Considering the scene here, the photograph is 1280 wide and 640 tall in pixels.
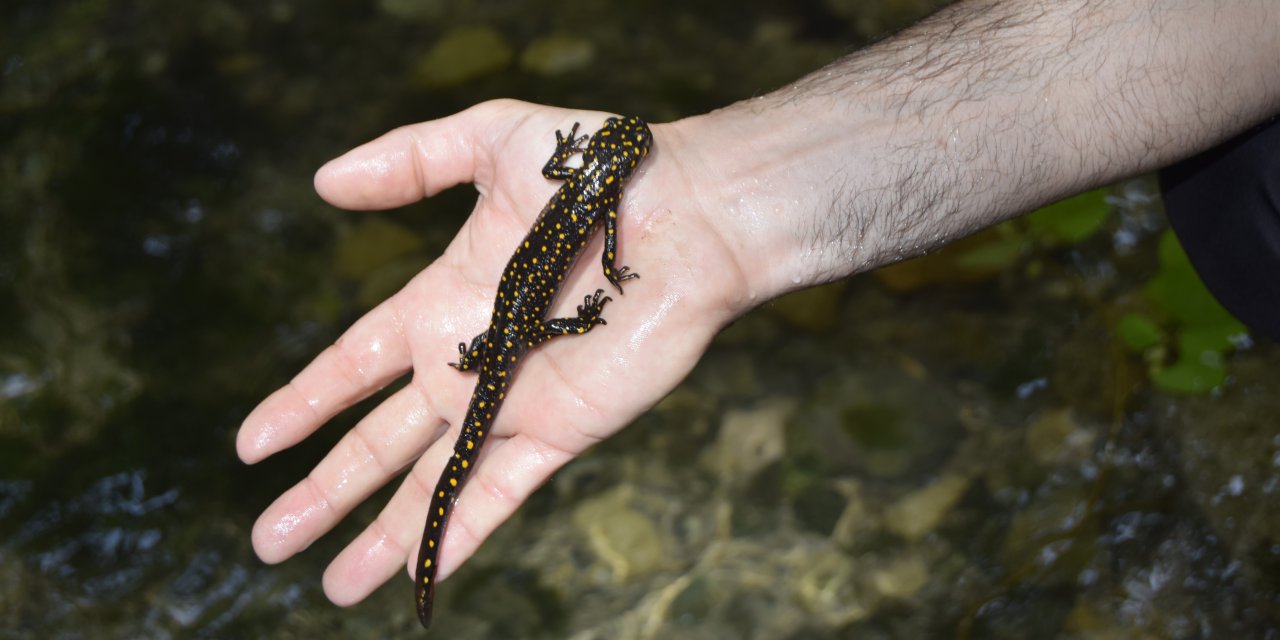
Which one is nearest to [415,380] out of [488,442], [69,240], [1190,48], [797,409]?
[488,442]

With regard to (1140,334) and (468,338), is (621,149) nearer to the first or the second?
(468,338)

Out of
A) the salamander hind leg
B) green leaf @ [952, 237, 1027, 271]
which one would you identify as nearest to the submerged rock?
green leaf @ [952, 237, 1027, 271]

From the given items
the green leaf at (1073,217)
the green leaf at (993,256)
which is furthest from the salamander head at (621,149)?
the green leaf at (1073,217)

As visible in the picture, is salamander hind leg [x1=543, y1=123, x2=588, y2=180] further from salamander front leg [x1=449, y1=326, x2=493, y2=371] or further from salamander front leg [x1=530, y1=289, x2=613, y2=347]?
salamander front leg [x1=449, y1=326, x2=493, y2=371]

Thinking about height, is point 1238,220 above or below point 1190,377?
above

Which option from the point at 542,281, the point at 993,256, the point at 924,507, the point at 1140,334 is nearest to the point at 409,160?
the point at 542,281

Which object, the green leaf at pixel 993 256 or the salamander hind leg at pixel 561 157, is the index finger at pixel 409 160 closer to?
the salamander hind leg at pixel 561 157
